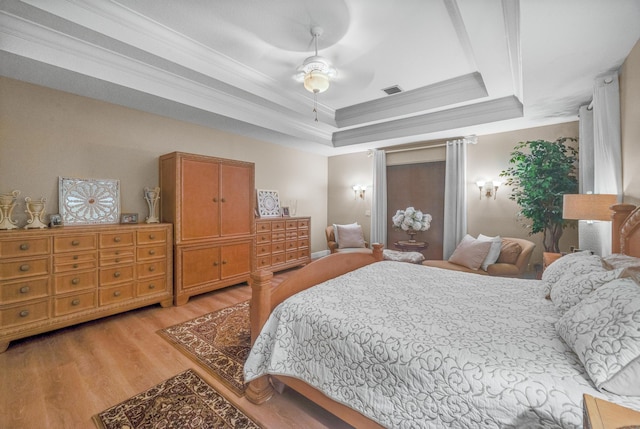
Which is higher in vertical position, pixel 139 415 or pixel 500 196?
pixel 500 196

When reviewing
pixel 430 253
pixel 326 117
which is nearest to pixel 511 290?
pixel 430 253

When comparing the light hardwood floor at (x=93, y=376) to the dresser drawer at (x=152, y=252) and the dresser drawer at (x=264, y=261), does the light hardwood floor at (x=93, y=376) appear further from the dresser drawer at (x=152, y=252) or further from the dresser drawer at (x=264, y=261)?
the dresser drawer at (x=264, y=261)

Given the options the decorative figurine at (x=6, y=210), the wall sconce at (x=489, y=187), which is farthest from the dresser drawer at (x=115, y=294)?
the wall sconce at (x=489, y=187)

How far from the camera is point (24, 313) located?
2342 millimetres

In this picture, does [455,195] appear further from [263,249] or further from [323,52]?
[263,249]

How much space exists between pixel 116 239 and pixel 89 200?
64 centimetres

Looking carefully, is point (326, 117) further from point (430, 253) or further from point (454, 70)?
point (430, 253)

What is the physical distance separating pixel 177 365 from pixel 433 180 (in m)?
4.78

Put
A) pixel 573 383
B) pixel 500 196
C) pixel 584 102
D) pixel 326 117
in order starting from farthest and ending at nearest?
1. pixel 326 117
2. pixel 500 196
3. pixel 584 102
4. pixel 573 383

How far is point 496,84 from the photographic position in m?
3.19

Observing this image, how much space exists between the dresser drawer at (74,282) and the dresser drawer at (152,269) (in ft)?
1.33

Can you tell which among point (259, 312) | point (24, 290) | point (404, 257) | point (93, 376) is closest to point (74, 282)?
point (24, 290)

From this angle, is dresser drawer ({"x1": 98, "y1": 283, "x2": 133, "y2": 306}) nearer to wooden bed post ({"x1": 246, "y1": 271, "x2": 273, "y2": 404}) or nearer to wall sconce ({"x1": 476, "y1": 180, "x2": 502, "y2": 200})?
wooden bed post ({"x1": 246, "y1": 271, "x2": 273, "y2": 404})

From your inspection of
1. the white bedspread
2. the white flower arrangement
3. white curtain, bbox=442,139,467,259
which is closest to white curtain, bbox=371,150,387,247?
white curtain, bbox=442,139,467,259
